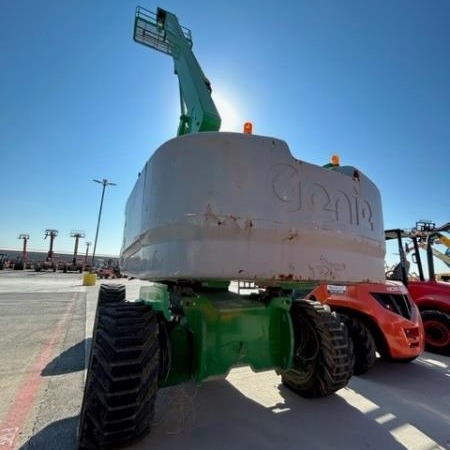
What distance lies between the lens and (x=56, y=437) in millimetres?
2336

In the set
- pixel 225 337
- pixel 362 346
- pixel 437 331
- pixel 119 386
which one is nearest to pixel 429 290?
pixel 437 331

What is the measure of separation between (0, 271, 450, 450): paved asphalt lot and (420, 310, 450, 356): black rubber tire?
1473 millimetres

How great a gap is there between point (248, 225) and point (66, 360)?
3882 millimetres

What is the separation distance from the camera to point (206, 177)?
5.97ft

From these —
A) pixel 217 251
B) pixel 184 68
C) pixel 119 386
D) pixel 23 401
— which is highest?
pixel 184 68

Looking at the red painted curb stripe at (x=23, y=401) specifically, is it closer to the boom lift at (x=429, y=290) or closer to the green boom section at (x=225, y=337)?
the green boom section at (x=225, y=337)

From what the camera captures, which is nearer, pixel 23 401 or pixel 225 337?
pixel 225 337

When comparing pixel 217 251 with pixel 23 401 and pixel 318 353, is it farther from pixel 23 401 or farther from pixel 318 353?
pixel 23 401

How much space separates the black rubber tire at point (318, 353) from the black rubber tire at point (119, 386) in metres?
1.65

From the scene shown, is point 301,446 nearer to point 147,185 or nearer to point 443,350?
point 147,185

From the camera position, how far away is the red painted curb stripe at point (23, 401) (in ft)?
7.72

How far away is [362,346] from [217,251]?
→ 3.50 meters

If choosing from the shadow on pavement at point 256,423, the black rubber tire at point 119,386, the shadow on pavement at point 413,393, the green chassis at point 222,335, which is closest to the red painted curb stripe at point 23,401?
the black rubber tire at point 119,386

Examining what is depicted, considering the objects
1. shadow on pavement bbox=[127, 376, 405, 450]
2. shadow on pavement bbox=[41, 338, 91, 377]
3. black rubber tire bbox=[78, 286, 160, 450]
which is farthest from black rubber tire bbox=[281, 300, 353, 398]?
shadow on pavement bbox=[41, 338, 91, 377]
